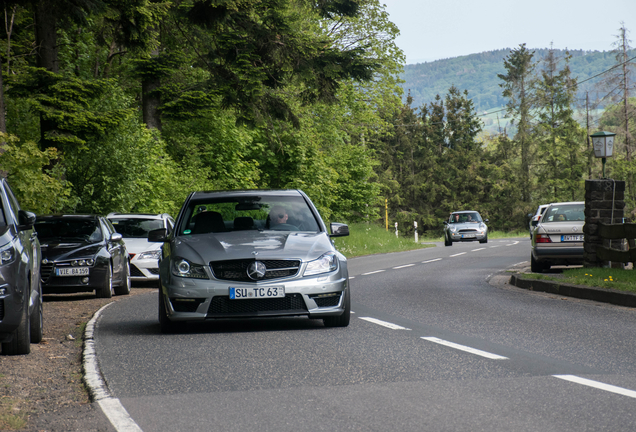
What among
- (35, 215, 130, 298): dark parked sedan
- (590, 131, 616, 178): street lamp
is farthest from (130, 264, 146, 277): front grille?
(590, 131, 616, 178): street lamp

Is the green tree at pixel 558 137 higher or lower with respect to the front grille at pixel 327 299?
higher

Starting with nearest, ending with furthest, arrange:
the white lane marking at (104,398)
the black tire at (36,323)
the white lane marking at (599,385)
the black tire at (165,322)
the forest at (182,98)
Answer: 1. the white lane marking at (104,398)
2. the white lane marking at (599,385)
3. the black tire at (36,323)
4. the black tire at (165,322)
5. the forest at (182,98)

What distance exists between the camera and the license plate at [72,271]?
14.1 m

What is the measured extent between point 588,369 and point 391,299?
691 cm

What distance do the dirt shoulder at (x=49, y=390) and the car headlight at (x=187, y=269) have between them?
50.0 inches

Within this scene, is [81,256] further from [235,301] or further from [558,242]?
[558,242]

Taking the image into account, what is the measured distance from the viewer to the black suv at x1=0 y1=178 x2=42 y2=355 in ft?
22.4

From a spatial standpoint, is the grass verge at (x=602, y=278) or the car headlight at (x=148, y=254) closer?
the grass verge at (x=602, y=278)

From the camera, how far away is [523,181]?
298 feet

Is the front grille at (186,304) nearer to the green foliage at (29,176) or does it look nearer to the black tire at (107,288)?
the black tire at (107,288)

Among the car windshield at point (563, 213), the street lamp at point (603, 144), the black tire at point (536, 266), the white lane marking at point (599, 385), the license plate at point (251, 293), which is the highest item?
the street lamp at point (603, 144)

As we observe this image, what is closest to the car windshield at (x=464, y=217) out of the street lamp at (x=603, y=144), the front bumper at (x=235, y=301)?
the street lamp at (x=603, y=144)

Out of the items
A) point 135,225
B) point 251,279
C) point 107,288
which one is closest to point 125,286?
point 107,288

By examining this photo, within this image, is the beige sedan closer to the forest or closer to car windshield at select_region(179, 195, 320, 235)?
the forest
